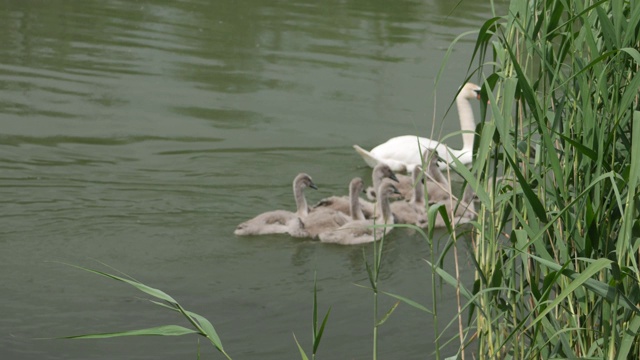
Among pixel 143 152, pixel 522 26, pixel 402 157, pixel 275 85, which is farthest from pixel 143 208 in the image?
pixel 522 26

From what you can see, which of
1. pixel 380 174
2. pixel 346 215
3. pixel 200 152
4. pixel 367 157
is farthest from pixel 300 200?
pixel 200 152

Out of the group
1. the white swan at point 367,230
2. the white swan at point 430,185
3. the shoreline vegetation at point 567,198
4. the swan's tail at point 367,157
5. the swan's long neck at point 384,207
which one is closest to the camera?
the shoreline vegetation at point 567,198

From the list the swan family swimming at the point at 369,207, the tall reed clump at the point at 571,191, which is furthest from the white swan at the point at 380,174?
the tall reed clump at the point at 571,191

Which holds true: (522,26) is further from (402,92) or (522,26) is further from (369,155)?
(402,92)

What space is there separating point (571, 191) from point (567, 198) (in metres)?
0.28

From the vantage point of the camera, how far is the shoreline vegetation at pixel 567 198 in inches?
123

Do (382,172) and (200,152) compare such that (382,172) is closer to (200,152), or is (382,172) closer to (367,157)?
(367,157)

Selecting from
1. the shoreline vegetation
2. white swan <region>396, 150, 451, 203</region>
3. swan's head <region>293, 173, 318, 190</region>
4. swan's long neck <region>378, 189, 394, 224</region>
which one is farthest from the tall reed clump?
white swan <region>396, 150, 451, 203</region>

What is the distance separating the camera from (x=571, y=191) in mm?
3619

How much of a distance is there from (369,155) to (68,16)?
5962 millimetres

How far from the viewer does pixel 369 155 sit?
802cm

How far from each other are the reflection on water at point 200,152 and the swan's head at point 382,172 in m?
0.47

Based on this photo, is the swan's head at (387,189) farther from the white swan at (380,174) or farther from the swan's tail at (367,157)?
the swan's tail at (367,157)

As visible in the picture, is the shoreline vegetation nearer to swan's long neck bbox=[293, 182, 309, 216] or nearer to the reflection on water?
the reflection on water
